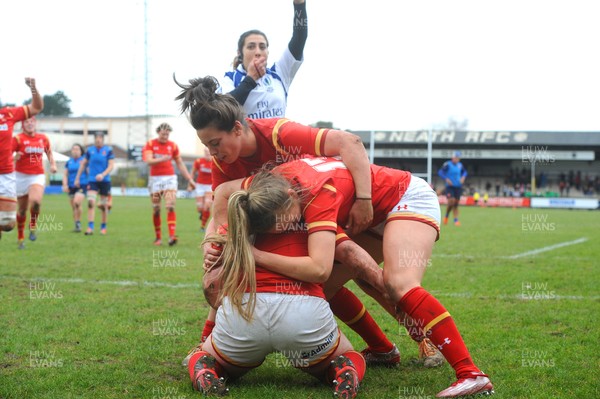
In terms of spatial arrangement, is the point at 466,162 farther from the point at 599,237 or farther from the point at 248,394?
the point at 248,394

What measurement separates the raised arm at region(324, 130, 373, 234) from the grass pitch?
980 millimetres

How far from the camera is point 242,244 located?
335 cm

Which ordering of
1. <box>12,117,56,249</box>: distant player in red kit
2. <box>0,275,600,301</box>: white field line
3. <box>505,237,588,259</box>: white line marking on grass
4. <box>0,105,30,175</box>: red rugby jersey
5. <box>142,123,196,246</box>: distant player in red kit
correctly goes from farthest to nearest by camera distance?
1. <box>142,123,196,246</box>: distant player in red kit
2. <box>12,117,56,249</box>: distant player in red kit
3. <box>505,237,588,259</box>: white line marking on grass
4. <box>0,105,30,175</box>: red rugby jersey
5. <box>0,275,600,301</box>: white field line

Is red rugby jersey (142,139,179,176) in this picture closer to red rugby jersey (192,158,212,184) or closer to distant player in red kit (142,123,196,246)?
distant player in red kit (142,123,196,246)

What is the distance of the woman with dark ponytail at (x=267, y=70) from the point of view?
5.08 metres

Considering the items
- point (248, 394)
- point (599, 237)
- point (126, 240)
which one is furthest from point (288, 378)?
point (599, 237)

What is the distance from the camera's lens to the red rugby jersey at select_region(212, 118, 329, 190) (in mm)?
3826

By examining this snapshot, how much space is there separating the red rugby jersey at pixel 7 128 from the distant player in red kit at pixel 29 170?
3101 mm

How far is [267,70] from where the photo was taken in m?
5.32

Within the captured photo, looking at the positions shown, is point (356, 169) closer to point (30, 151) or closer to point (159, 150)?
point (30, 151)

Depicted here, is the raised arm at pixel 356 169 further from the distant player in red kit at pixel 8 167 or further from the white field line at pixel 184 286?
the distant player in red kit at pixel 8 167

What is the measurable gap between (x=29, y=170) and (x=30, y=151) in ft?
1.26

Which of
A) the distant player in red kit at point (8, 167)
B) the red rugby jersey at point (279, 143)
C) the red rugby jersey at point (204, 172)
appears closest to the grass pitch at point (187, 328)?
the distant player in red kit at point (8, 167)

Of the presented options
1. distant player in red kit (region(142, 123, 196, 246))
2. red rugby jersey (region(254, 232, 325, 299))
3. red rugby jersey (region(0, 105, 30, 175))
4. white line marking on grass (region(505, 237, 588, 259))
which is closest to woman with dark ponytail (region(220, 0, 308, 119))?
red rugby jersey (region(254, 232, 325, 299))
